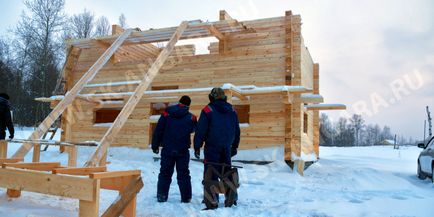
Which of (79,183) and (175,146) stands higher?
(175,146)

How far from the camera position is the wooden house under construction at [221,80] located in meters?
10.4

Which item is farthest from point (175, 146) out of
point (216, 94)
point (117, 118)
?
point (117, 118)

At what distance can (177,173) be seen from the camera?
5.63m

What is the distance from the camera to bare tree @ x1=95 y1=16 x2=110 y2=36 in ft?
115

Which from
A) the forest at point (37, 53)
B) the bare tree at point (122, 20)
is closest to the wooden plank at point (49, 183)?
the forest at point (37, 53)

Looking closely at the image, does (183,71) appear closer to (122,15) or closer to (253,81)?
(253,81)

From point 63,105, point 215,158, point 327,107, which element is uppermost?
point 327,107

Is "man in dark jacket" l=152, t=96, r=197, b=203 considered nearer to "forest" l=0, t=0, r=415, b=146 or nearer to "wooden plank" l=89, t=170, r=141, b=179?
"wooden plank" l=89, t=170, r=141, b=179

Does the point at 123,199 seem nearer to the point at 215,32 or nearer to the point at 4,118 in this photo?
the point at 4,118

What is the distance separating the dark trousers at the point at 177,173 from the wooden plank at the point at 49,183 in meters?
2.18

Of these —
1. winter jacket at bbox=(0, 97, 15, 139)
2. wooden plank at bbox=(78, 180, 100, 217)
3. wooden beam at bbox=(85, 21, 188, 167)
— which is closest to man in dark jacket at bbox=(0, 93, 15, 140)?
winter jacket at bbox=(0, 97, 15, 139)

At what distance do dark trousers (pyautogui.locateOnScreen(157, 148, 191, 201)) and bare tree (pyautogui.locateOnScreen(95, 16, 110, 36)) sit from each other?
105 feet

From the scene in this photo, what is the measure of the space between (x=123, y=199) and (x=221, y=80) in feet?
26.9

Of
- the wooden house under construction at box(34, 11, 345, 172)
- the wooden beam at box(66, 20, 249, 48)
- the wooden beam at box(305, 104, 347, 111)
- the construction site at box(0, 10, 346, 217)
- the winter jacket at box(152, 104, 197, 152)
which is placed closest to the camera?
the winter jacket at box(152, 104, 197, 152)
